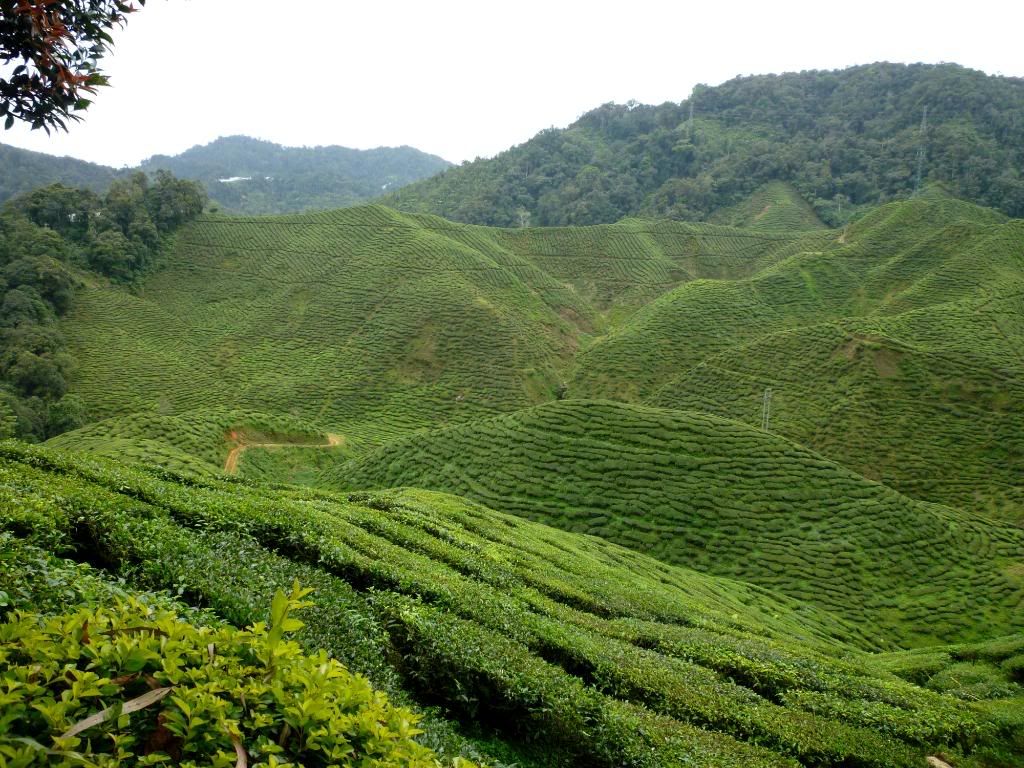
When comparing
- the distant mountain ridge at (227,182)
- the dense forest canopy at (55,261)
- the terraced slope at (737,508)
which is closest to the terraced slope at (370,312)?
the dense forest canopy at (55,261)

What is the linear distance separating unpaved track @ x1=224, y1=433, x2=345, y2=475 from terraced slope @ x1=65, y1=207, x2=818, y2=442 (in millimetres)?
2141

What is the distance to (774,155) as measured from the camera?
326 ft

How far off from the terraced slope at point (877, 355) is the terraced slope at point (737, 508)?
20.7 ft

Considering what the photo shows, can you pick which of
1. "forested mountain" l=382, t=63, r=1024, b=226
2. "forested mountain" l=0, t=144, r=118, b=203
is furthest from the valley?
"forested mountain" l=0, t=144, r=118, b=203

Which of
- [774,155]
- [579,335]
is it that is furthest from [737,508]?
[774,155]

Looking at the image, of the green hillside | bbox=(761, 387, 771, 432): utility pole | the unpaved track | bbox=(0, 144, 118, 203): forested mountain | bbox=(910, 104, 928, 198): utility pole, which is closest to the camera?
the unpaved track

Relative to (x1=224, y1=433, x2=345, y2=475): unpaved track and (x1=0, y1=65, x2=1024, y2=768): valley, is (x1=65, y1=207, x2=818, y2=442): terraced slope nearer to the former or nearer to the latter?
(x1=0, y1=65, x2=1024, y2=768): valley

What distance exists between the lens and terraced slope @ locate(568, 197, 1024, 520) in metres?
31.1

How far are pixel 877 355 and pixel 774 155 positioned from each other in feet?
241

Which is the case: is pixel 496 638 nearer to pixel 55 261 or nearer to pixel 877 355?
pixel 877 355

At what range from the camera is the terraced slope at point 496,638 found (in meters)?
5.84

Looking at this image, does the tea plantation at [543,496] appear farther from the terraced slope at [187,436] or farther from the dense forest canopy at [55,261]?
the dense forest canopy at [55,261]

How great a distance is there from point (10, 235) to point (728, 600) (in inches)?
2270

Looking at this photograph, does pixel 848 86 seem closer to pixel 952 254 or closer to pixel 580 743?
pixel 952 254
